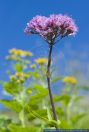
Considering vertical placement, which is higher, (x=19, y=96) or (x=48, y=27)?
(x=19, y=96)

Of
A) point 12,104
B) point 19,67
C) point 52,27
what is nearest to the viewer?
point 52,27

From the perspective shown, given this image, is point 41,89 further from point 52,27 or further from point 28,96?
point 52,27

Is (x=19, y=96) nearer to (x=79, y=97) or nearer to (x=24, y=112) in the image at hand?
(x=24, y=112)

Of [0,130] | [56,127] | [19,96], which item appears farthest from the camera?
[19,96]

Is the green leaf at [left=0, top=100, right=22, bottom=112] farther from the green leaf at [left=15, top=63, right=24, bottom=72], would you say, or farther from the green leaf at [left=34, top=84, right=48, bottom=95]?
the green leaf at [left=15, top=63, right=24, bottom=72]

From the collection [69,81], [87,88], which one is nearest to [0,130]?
[87,88]

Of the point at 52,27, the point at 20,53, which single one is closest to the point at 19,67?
the point at 20,53

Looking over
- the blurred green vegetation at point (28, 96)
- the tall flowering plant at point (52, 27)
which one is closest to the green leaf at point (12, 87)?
the blurred green vegetation at point (28, 96)

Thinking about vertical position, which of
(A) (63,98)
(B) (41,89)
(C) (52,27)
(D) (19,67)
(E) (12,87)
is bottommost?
(C) (52,27)
